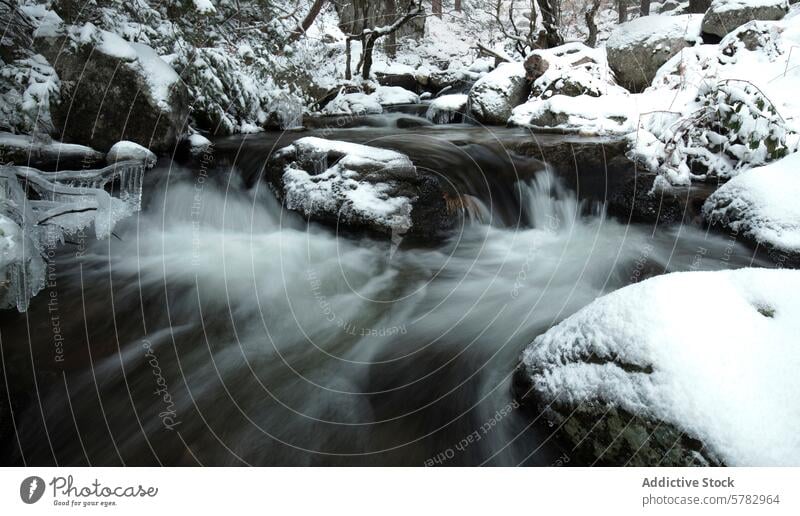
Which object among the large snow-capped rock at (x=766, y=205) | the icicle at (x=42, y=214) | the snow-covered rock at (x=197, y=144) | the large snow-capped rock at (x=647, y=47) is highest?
the large snow-capped rock at (x=647, y=47)

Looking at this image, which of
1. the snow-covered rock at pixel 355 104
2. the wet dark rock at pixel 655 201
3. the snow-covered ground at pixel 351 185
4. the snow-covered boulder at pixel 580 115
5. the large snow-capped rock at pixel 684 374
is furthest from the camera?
the snow-covered rock at pixel 355 104

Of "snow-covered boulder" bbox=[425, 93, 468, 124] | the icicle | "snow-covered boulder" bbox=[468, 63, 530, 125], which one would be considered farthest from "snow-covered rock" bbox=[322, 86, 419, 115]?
the icicle

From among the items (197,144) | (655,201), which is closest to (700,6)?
(655,201)

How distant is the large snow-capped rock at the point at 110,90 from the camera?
341cm

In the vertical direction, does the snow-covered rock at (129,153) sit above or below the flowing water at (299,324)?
above

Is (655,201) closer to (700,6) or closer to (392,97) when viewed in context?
(700,6)

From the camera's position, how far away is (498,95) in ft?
23.2

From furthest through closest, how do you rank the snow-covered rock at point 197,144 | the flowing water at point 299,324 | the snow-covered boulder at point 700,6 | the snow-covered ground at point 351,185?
1. the snow-covered boulder at point 700,6
2. the snow-covered rock at point 197,144
3. the snow-covered ground at point 351,185
4. the flowing water at point 299,324

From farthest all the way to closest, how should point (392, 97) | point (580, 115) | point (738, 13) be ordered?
point (392, 97), point (738, 13), point (580, 115)

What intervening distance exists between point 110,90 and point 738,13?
853 cm

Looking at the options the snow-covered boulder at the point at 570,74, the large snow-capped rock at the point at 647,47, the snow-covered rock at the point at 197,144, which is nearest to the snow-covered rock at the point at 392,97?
the snow-covered boulder at the point at 570,74

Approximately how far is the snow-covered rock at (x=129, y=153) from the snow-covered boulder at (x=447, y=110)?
16.3 feet

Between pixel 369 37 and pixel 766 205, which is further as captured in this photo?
pixel 369 37

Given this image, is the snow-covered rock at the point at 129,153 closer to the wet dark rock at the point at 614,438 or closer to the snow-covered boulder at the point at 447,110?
the wet dark rock at the point at 614,438
